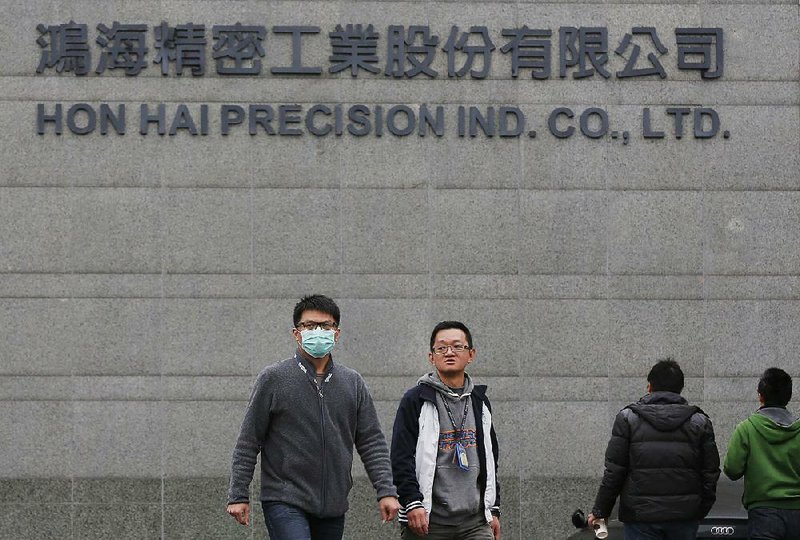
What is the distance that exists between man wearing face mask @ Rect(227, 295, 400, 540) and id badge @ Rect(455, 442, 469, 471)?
16.6 inches

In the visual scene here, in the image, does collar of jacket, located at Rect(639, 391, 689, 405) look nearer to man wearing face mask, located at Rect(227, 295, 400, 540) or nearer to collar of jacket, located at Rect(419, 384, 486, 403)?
collar of jacket, located at Rect(419, 384, 486, 403)

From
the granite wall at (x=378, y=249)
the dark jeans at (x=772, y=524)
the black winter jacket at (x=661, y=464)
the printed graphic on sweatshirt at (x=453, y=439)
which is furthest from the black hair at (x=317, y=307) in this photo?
the granite wall at (x=378, y=249)

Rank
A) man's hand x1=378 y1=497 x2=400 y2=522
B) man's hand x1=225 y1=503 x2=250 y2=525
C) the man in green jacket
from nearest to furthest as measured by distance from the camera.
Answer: man's hand x1=225 y1=503 x2=250 y2=525
man's hand x1=378 y1=497 x2=400 y2=522
the man in green jacket

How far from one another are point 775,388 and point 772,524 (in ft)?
2.87

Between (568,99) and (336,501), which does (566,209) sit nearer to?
(568,99)

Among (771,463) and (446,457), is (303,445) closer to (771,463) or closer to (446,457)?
(446,457)

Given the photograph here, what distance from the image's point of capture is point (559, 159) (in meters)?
12.7

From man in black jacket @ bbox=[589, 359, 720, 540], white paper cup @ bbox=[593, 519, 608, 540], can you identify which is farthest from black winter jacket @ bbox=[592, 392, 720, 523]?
white paper cup @ bbox=[593, 519, 608, 540]

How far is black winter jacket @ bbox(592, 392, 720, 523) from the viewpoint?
8477mm

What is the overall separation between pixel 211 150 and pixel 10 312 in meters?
2.24

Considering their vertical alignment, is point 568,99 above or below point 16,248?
above

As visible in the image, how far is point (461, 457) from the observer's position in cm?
778

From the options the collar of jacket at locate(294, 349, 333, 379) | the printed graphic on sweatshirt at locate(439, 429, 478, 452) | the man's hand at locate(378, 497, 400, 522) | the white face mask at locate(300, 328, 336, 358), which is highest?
the white face mask at locate(300, 328, 336, 358)

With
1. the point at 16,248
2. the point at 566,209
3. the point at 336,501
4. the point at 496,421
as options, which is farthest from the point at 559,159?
the point at 336,501
